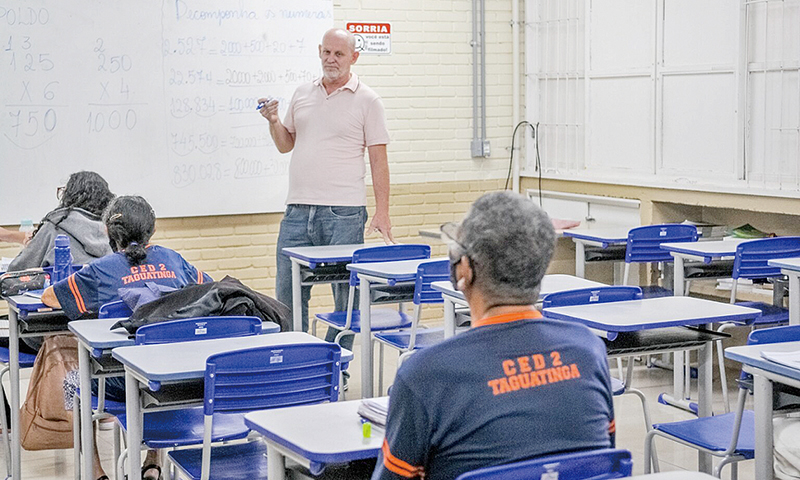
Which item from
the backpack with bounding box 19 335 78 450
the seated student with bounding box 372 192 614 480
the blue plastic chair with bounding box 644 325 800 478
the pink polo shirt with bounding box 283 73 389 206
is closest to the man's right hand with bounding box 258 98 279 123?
the pink polo shirt with bounding box 283 73 389 206

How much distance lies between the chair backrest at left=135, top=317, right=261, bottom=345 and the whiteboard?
3.20m

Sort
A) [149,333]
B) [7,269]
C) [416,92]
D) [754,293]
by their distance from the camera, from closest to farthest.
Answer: [149,333] < [7,269] < [754,293] < [416,92]

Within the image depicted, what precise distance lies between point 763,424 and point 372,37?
16.3ft

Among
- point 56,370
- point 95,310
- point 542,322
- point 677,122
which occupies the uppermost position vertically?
point 677,122

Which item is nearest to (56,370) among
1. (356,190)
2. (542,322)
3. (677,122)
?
(356,190)

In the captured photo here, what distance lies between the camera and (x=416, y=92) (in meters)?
7.59

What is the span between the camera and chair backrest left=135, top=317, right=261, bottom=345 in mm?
3402

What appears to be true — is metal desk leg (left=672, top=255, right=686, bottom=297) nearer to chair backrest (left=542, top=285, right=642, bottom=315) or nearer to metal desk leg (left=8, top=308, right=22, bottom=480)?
chair backrest (left=542, top=285, right=642, bottom=315)

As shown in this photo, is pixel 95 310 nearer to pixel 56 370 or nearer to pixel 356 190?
pixel 56 370

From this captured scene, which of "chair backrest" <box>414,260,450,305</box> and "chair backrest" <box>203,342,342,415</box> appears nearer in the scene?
"chair backrest" <box>203,342,342,415</box>

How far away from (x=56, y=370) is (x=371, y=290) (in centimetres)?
149

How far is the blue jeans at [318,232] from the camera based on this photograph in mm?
5879

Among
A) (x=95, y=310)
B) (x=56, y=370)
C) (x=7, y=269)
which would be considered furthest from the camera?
(x=7, y=269)

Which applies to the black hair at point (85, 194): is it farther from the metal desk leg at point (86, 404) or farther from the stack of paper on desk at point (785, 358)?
the stack of paper on desk at point (785, 358)
